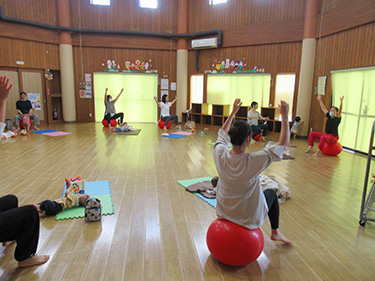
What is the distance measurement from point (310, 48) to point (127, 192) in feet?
23.4

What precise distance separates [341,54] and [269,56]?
8.56ft

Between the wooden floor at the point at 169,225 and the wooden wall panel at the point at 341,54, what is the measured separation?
2.33m

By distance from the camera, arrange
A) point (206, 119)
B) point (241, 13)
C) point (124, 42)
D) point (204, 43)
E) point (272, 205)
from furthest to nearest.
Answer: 1. point (206, 119)
2. point (124, 42)
3. point (204, 43)
4. point (241, 13)
5. point (272, 205)

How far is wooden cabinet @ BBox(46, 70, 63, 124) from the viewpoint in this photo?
410 inches

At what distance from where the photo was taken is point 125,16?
34.8 feet

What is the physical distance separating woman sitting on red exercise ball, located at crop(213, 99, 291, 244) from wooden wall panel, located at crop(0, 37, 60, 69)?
30.9 feet

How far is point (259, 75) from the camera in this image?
9.62 metres

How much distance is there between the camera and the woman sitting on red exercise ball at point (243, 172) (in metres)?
1.99

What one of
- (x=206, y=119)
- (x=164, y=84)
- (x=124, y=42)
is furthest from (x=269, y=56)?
(x=124, y=42)

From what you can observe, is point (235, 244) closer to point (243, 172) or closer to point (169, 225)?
point (243, 172)

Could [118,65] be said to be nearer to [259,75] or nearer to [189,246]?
[259,75]

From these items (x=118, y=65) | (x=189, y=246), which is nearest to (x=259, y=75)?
(x=118, y=65)

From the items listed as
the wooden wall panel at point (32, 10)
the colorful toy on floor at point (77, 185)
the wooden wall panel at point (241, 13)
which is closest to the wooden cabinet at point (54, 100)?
the wooden wall panel at point (32, 10)

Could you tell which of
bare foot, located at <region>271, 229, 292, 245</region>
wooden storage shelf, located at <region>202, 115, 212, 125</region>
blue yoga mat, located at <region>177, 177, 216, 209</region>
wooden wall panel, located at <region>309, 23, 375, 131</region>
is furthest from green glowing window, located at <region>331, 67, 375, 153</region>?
bare foot, located at <region>271, 229, 292, 245</region>
